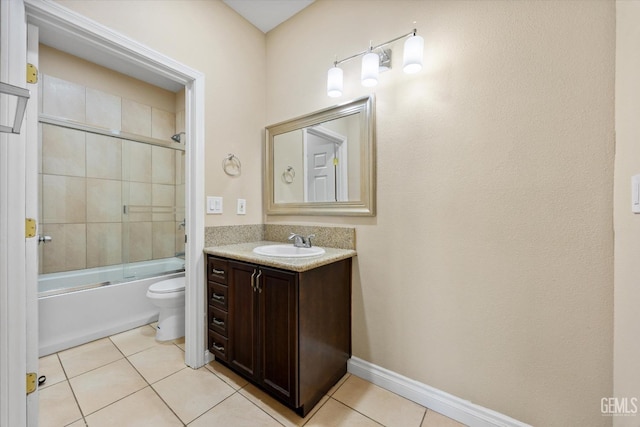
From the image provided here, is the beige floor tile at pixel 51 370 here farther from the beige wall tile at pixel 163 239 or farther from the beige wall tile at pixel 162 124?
the beige wall tile at pixel 162 124

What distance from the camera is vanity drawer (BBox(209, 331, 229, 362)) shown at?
5.57 feet

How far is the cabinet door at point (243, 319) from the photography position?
1.50m

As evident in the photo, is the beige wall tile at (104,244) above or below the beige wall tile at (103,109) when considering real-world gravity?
below

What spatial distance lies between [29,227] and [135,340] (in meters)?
1.39

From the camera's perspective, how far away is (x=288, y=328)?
1336 mm

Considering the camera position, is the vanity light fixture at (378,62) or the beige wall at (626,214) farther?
the vanity light fixture at (378,62)

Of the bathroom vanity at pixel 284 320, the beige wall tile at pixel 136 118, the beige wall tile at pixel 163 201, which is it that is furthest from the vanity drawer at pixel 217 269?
the beige wall tile at pixel 136 118

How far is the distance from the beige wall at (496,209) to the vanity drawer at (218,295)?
868 millimetres

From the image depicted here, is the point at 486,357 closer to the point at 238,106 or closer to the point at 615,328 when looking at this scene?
the point at 615,328

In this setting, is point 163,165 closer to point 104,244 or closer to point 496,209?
point 104,244

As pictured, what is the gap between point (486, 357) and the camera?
128 centimetres

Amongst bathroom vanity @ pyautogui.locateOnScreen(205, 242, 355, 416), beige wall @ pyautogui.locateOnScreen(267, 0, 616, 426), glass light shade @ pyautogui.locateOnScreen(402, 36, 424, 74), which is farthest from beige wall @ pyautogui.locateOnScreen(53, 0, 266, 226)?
glass light shade @ pyautogui.locateOnScreen(402, 36, 424, 74)

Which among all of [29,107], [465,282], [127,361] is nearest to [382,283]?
[465,282]

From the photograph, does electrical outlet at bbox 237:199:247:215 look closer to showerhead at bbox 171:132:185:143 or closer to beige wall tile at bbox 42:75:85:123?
showerhead at bbox 171:132:185:143
